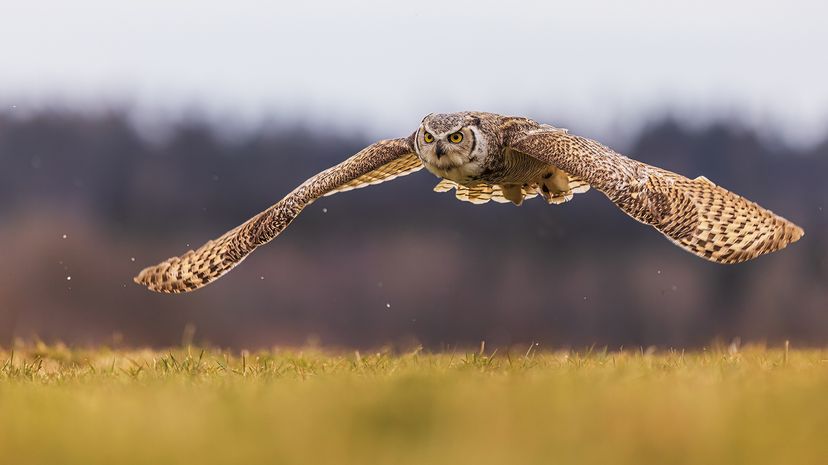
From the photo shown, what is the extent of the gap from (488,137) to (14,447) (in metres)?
5.29

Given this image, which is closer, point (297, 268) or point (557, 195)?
point (557, 195)

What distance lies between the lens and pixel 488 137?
25.7ft

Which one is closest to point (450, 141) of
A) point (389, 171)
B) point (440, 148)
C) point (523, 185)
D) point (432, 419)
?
point (440, 148)

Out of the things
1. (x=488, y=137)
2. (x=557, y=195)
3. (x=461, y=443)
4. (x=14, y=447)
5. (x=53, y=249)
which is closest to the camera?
(x=461, y=443)

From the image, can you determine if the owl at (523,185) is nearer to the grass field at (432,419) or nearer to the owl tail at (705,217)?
the owl tail at (705,217)

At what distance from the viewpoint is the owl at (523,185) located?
7297mm

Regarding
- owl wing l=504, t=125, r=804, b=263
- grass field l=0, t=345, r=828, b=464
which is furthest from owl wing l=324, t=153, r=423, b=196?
grass field l=0, t=345, r=828, b=464

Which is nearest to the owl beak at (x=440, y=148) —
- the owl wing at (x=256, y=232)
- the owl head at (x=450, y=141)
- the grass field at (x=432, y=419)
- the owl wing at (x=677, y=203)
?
the owl head at (x=450, y=141)

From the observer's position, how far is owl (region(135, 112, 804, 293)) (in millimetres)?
7297

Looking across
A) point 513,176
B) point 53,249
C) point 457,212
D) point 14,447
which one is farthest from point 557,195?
point 53,249

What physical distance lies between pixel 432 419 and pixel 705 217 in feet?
15.9

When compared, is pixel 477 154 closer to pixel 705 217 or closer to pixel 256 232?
pixel 705 217

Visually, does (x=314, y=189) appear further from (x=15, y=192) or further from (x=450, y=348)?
(x=15, y=192)

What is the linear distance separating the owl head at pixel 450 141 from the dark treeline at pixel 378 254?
13.5 meters
